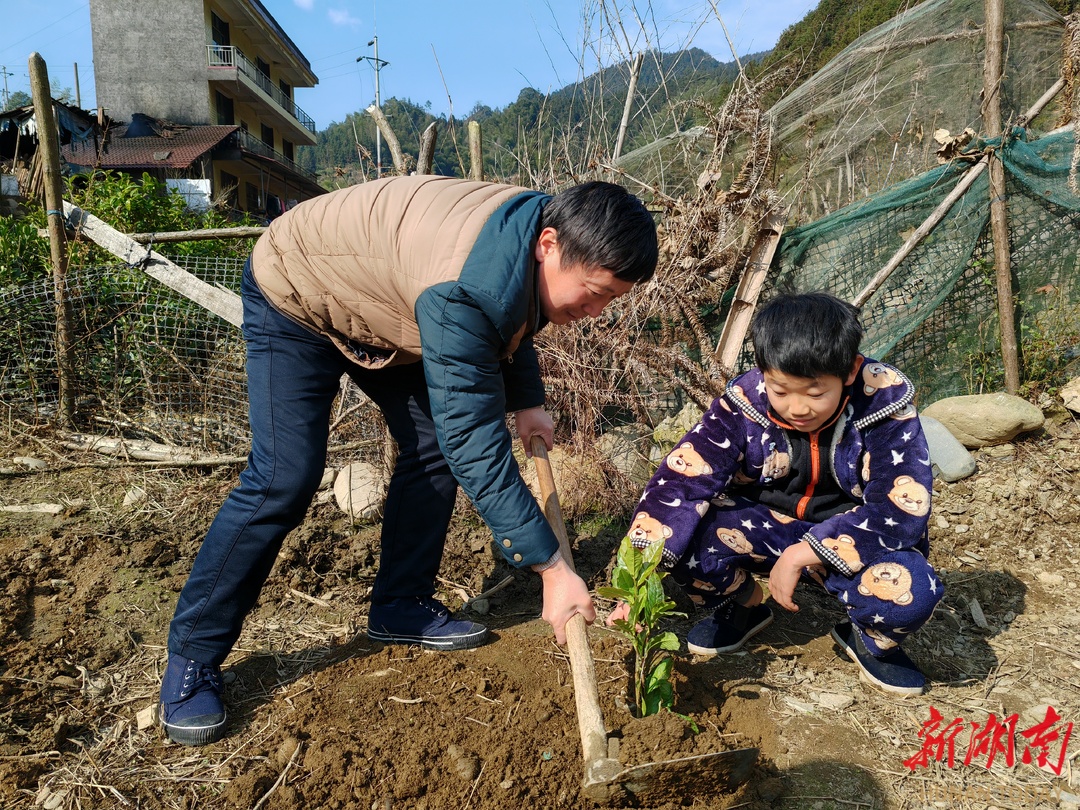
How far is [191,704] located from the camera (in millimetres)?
2016

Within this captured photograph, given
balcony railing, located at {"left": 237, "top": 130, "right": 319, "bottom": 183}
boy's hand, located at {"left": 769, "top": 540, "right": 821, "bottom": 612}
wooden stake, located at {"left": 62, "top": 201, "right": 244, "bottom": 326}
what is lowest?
boy's hand, located at {"left": 769, "top": 540, "right": 821, "bottom": 612}

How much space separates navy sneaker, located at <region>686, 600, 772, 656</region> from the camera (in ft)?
8.18

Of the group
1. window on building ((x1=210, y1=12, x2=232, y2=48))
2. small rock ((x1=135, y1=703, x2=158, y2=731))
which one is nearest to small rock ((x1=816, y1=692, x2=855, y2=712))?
small rock ((x1=135, y1=703, x2=158, y2=731))

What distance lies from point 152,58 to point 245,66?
325cm

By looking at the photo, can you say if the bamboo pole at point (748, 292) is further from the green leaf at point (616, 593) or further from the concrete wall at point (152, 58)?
the concrete wall at point (152, 58)

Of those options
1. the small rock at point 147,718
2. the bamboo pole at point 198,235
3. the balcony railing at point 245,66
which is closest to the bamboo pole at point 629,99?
the bamboo pole at point 198,235

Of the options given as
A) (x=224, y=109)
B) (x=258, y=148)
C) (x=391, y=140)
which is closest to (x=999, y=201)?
(x=391, y=140)

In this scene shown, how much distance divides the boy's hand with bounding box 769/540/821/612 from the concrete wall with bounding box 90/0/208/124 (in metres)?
29.1

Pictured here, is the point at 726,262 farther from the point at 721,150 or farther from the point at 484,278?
the point at 484,278

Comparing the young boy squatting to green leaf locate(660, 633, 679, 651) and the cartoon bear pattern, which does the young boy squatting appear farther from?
green leaf locate(660, 633, 679, 651)

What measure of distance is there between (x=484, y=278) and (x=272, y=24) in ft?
107

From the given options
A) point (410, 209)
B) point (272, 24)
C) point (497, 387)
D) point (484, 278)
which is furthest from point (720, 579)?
point (272, 24)

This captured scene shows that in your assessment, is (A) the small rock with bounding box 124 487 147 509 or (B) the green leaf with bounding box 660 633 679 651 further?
(A) the small rock with bounding box 124 487 147 509

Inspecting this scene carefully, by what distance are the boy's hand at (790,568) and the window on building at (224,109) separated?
1172 inches
